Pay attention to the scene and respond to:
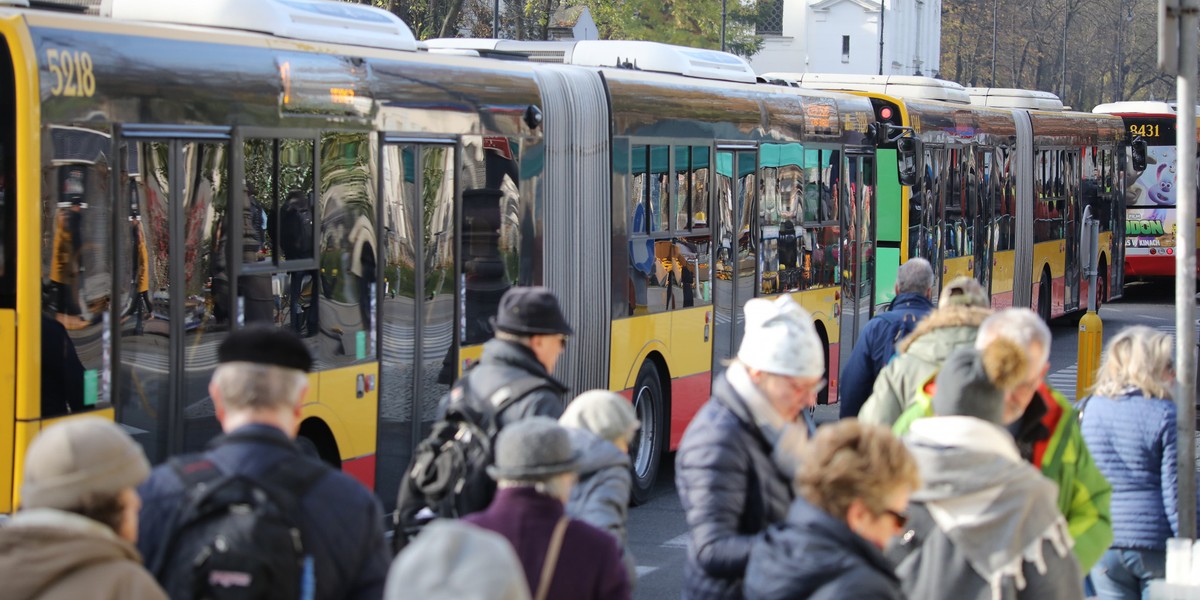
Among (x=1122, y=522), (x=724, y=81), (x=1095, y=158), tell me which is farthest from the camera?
(x=1095, y=158)

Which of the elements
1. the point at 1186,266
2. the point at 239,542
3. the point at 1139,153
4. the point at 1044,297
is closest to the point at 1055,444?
the point at 1186,266

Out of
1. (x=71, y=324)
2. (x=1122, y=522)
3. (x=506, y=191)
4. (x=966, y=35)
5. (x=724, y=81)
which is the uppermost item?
(x=966, y=35)

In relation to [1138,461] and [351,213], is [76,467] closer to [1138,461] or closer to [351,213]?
[1138,461]

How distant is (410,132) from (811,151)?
20.4 feet

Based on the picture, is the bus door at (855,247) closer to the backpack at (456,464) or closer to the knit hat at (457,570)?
the backpack at (456,464)

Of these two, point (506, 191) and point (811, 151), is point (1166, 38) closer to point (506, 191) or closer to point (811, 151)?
point (506, 191)

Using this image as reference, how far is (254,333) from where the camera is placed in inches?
165

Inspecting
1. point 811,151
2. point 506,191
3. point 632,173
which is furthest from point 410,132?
point 811,151

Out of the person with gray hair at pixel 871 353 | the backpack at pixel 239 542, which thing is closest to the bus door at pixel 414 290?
the person with gray hair at pixel 871 353

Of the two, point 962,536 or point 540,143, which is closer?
point 962,536

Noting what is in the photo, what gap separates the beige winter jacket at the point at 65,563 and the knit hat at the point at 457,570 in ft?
3.21

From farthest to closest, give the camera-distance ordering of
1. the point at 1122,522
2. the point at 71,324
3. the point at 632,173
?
the point at 632,173 → the point at 71,324 → the point at 1122,522

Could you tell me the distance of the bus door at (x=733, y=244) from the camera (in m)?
12.8

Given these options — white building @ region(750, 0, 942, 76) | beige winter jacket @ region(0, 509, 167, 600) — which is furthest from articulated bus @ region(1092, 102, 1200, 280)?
white building @ region(750, 0, 942, 76)
